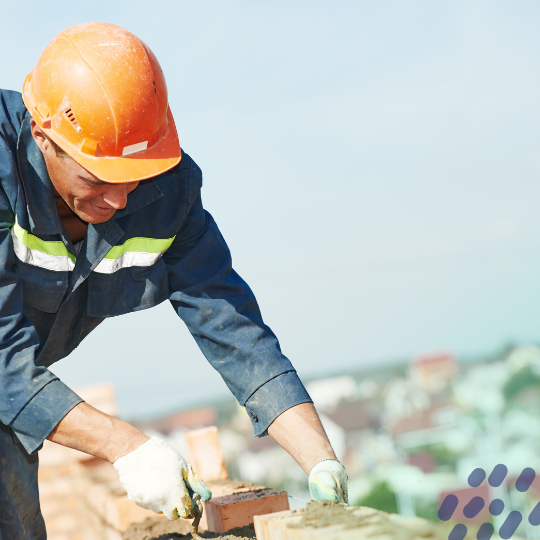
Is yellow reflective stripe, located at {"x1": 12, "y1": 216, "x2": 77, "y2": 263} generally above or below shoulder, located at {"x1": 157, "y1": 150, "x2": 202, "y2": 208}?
below

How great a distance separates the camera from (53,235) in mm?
2527

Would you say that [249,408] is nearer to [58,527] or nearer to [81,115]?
[81,115]

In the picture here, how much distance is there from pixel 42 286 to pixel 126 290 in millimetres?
368

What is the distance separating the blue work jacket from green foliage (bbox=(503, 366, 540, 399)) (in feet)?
225

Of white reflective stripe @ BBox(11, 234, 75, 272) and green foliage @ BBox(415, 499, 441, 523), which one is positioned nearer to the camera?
white reflective stripe @ BBox(11, 234, 75, 272)

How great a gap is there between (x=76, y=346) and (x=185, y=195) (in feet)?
3.13

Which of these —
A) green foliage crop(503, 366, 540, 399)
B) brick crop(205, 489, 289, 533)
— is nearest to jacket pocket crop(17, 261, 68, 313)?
brick crop(205, 489, 289, 533)

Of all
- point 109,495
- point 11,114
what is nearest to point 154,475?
point 11,114

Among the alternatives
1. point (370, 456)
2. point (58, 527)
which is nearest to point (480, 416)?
point (370, 456)

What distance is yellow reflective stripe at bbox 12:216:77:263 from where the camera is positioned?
2393 mm

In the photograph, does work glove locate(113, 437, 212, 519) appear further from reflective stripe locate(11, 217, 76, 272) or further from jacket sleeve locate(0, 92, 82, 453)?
reflective stripe locate(11, 217, 76, 272)

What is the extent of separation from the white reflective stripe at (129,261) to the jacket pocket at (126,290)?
19 mm

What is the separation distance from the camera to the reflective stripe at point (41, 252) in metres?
2.41

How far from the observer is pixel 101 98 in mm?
2271
